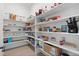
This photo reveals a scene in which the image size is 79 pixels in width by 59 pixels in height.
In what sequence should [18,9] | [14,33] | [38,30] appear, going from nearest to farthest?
[38,30]
[14,33]
[18,9]

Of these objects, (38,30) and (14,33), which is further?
(14,33)

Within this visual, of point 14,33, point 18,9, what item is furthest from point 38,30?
point 18,9

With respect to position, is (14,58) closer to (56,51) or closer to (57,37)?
(56,51)

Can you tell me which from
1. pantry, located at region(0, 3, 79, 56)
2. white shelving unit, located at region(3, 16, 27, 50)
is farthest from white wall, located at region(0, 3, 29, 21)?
white shelving unit, located at region(3, 16, 27, 50)

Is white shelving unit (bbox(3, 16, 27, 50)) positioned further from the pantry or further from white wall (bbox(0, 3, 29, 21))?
white wall (bbox(0, 3, 29, 21))

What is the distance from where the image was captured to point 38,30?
10.6 feet

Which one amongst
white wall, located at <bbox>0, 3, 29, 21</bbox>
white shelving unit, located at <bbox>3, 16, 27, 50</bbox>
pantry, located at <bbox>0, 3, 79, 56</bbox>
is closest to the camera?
pantry, located at <bbox>0, 3, 79, 56</bbox>

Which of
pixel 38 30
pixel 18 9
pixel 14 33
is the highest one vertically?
pixel 18 9

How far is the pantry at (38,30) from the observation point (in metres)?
1.93

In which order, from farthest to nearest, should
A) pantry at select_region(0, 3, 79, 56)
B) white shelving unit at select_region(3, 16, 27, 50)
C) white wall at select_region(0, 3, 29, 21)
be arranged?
white wall at select_region(0, 3, 29, 21)
white shelving unit at select_region(3, 16, 27, 50)
pantry at select_region(0, 3, 79, 56)

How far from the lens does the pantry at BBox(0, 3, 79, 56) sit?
1.93m

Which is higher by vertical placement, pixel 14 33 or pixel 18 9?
pixel 18 9

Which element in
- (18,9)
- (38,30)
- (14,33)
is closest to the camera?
(38,30)

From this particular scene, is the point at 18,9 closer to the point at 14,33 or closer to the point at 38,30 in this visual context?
the point at 14,33
